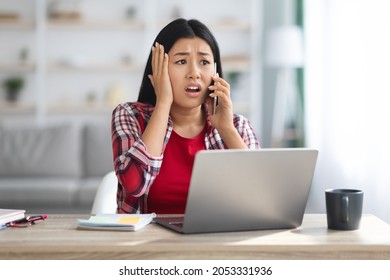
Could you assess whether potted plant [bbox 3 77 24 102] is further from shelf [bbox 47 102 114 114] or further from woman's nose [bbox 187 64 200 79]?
woman's nose [bbox 187 64 200 79]

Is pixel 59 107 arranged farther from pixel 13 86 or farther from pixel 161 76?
pixel 161 76

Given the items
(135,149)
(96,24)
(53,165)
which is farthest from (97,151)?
(135,149)

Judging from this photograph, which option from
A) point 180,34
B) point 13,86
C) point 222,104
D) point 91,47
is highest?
point 91,47

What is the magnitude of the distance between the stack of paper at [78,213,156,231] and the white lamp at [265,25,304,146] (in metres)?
4.06

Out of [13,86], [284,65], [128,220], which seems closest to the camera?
[128,220]

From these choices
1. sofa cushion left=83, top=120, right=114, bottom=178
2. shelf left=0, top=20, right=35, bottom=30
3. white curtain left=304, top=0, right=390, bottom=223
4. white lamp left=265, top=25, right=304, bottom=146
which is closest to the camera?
white curtain left=304, top=0, right=390, bottom=223

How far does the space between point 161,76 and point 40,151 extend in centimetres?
276

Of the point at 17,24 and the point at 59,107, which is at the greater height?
the point at 17,24

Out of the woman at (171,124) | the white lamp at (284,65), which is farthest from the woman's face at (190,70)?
the white lamp at (284,65)

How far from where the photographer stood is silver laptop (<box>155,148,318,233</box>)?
4.44 ft

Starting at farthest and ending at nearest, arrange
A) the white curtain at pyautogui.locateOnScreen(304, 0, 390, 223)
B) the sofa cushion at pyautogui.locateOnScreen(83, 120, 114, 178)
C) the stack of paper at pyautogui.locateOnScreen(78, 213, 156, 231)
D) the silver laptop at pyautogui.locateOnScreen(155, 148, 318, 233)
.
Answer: the sofa cushion at pyautogui.locateOnScreen(83, 120, 114, 178) < the white curtain at pyautogui.locateOnScreen(304, 0, 390, 223) < the stack of paper at pyautogui.locateOnScreen(78, 213, 156, 231) < the silver laptop at pyautogui.locateOnScreen(155, 148, 318, 233)

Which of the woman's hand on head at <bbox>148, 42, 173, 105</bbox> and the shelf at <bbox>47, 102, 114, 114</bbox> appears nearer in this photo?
the woman's hand on head at <bbox>148, 42, 173, 105</bbox>

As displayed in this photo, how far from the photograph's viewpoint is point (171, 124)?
2.03m

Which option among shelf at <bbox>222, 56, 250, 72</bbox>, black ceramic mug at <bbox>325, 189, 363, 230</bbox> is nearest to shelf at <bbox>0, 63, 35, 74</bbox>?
shelf at <bbox>222, 56, 250, 72</bbox>
